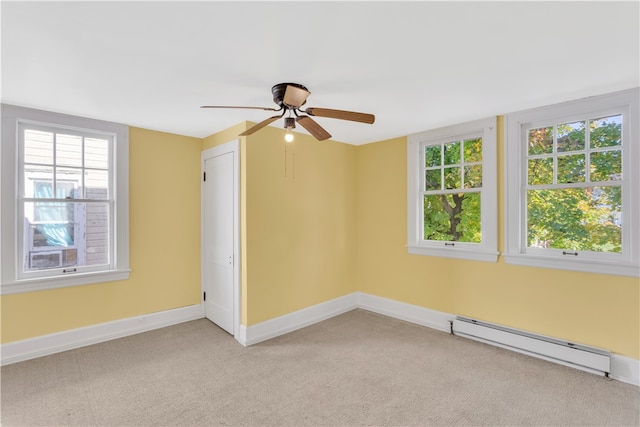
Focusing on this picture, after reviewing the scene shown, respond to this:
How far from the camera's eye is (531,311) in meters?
3.00

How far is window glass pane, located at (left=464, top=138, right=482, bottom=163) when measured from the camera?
11.2 ft

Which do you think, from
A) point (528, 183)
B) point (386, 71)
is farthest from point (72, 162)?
point (528, 183)

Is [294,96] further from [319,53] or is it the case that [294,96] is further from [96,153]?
[96,153]

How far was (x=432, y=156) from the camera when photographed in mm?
3803

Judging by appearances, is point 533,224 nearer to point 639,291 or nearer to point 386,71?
point 639,291

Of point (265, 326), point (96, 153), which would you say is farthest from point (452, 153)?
point (96, 153)

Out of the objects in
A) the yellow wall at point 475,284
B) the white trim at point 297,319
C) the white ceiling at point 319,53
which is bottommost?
the white trim at point 297,319

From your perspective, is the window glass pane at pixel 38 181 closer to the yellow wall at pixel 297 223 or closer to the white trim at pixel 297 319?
the yellow wall at pixel 297 223

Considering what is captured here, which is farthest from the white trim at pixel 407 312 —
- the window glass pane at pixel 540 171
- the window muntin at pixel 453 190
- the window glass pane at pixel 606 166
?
the window glass pane at pixel 606 166

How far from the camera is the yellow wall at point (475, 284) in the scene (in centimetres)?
261

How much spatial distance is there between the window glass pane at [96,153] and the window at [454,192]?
138 inches

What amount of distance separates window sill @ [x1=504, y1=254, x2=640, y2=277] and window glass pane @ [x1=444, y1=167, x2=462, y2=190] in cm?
94

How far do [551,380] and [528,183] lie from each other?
1.77 meters

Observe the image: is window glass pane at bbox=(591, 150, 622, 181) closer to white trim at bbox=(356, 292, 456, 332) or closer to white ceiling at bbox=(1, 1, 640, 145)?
white ceiling at bbox=(1, 1, 640, 145)
